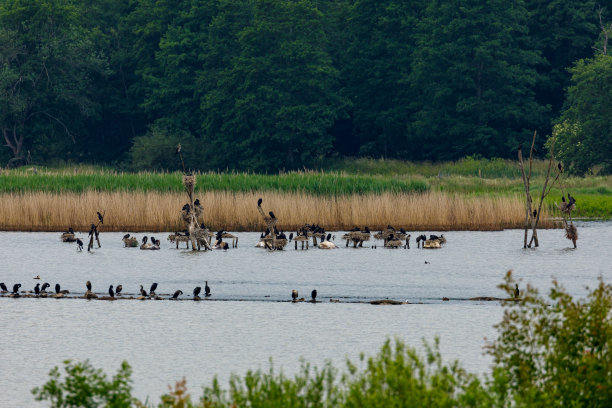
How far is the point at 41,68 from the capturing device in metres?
79.9

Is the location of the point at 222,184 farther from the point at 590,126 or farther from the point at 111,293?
the point at 590,126

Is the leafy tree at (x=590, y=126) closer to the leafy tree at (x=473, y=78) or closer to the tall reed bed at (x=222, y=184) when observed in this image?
the leafy tree at (x=473, y=78)

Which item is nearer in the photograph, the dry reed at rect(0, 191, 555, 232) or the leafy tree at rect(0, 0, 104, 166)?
the dry reed at rect(0, 191, 555, 232)

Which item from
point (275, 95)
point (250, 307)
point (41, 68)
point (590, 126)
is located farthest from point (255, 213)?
point (41, 68)

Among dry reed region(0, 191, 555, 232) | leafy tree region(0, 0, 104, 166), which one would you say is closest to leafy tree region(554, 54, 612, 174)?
dry reed region(0, 191, 555, 232)

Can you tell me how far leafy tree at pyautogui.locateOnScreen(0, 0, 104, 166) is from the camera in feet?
258

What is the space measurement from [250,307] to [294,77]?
189ft

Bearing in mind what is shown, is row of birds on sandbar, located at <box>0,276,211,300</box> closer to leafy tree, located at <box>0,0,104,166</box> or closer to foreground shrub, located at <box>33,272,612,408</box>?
foreground shrub, located at <box>33,272,612,408</box>

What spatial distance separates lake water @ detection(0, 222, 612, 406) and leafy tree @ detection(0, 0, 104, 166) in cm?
5067

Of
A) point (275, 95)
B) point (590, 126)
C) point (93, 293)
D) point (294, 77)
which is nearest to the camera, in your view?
point (93, 293)

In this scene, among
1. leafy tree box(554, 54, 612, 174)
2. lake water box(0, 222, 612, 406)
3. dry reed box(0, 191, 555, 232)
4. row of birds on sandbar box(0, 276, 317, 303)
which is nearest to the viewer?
lake water box(0, 222, 612, 406)

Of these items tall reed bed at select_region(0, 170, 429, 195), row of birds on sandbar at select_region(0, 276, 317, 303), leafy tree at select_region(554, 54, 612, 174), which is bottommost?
row of birds on sandbar at select_region(0, 276, 317, 303)

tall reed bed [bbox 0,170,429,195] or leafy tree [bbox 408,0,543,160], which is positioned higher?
leafy tree [bbox 408,0,543,160]

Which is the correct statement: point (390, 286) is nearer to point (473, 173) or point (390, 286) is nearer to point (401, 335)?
point (401, 335)
